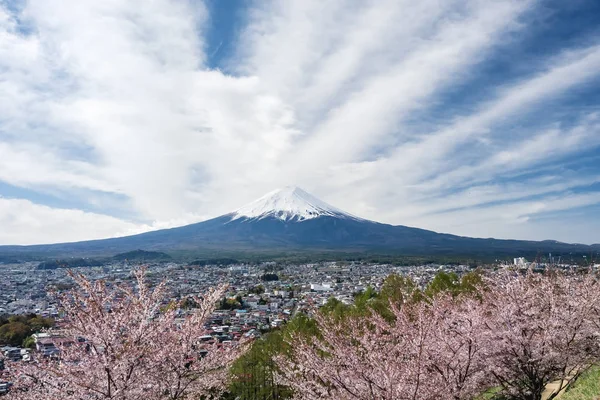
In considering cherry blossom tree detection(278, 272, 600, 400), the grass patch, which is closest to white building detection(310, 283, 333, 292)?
the grass patch

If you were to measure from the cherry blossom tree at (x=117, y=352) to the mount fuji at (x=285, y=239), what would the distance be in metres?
121

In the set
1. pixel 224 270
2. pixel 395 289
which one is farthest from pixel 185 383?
pixel 224 270

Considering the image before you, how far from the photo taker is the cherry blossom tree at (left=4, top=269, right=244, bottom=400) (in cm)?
486

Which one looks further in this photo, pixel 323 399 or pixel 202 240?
pixel 202 240

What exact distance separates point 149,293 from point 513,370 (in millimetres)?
6670

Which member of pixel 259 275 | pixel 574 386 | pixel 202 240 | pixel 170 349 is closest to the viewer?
pixel 170 349

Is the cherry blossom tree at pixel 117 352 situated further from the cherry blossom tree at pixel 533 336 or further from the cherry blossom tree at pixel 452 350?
the cherry blossom tree at pixel 533 336

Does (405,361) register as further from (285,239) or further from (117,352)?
(285,239)

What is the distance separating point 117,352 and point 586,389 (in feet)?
29.9

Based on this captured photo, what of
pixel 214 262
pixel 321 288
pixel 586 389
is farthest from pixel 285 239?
pixel 586 389

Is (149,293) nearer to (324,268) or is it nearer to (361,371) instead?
(361,371)

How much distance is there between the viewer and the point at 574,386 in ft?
28.6

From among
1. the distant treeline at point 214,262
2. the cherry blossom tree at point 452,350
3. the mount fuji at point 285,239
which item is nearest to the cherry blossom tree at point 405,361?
the cherry blossom tree at point 452,350

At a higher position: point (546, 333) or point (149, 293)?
point (149, 293)
